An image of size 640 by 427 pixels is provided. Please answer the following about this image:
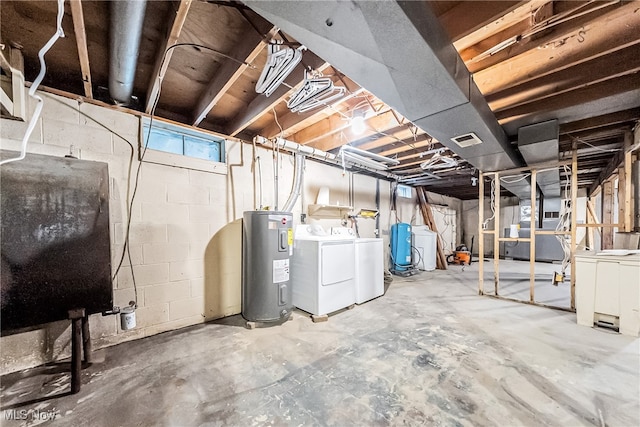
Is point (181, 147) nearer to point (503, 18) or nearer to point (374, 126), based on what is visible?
point (374, 126)

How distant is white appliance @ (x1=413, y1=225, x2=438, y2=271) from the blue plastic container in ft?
1.93

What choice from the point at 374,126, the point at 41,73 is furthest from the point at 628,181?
the point at 41,73

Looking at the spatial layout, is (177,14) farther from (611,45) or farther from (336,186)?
(336,186)

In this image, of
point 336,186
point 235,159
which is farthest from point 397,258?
point 235,159

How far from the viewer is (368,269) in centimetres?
342

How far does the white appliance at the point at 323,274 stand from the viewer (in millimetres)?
2773

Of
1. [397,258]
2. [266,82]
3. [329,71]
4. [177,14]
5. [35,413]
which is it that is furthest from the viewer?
[397,258]

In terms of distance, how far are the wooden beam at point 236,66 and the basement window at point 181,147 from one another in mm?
480

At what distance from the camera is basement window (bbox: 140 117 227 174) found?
7.84 feet

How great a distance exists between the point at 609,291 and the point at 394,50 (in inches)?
132

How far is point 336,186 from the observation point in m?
4.36

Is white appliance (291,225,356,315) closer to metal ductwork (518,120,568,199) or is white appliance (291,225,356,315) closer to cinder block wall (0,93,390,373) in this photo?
cinder block wall (0,93,390,373)

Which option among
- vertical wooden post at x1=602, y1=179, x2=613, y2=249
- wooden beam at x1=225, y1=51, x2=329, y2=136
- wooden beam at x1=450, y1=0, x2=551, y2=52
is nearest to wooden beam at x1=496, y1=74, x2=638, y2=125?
wooden beam at x1=450, y1=0, x2=551, y2=52

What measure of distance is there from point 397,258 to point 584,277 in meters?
2.90
